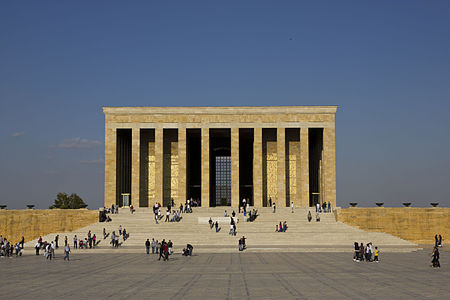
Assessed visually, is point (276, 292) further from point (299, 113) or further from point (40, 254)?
point (299, 113)

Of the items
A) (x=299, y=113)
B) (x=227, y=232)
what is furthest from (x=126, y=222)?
(x=299, y=113)

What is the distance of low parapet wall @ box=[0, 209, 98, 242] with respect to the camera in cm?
4503

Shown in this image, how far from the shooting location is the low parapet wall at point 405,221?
45.1 meters

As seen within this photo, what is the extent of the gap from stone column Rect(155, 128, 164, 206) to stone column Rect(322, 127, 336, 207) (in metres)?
17.9

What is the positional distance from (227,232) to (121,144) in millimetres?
23873

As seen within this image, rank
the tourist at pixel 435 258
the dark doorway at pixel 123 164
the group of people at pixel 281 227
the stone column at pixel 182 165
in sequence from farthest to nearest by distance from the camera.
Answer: the dark doorway at pixel 123 164
the stone column at pixel 182 165
the group of people at pixel 281 227
the tourist at pixel 435 258

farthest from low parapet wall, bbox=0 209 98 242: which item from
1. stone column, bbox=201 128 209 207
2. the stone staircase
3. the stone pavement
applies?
the stone pavement

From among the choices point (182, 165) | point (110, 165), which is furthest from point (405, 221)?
point (110, 165)

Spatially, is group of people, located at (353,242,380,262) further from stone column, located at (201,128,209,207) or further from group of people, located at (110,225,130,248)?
stone column, located at (201,128,209,207)

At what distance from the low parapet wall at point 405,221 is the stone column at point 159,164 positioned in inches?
800

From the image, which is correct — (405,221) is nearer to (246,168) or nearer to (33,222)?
(246,168)

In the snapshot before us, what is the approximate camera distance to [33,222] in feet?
150

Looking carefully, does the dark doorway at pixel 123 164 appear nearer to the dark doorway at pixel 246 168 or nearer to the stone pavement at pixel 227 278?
the dark doorway at pixel 246 168

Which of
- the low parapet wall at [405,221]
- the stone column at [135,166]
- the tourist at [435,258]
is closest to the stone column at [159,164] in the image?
the stone column at [135,166]
